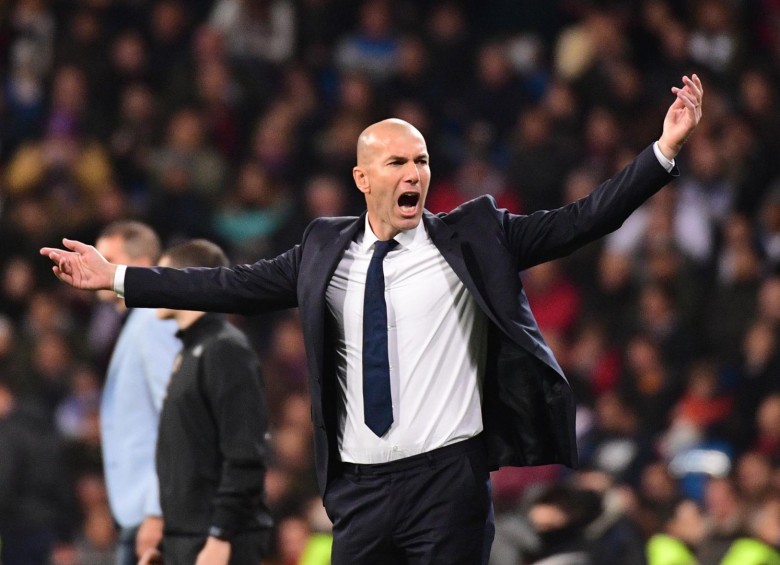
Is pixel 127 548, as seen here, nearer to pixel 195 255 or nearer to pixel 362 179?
pixel 195 255

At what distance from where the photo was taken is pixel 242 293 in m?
4.70

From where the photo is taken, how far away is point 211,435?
544 centimetres

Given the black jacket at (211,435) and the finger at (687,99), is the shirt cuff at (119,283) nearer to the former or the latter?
the black jacket at (211,435)

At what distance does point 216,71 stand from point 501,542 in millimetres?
5830

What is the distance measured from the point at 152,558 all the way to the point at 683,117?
2598 millimetres

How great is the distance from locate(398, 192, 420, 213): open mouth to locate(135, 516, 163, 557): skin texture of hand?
180 cm

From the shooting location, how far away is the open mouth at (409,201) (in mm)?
4590

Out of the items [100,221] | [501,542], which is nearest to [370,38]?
[100,221]

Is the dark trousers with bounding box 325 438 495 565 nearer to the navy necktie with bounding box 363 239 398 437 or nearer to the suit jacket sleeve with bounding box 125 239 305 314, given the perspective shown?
the navy necktie with bounding box 363 239 398 437

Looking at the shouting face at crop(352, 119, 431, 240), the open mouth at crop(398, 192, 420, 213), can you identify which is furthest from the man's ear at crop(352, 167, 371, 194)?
the open mouth at crop(398, 192, 420, 213)

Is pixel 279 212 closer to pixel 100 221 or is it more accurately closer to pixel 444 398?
pixel 100 221

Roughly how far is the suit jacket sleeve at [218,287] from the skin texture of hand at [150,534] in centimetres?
130

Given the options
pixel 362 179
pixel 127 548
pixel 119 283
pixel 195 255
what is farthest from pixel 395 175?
pixel 127 548

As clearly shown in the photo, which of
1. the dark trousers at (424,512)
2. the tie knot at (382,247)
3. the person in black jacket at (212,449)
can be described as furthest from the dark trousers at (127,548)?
the tie knot at (382,247)
